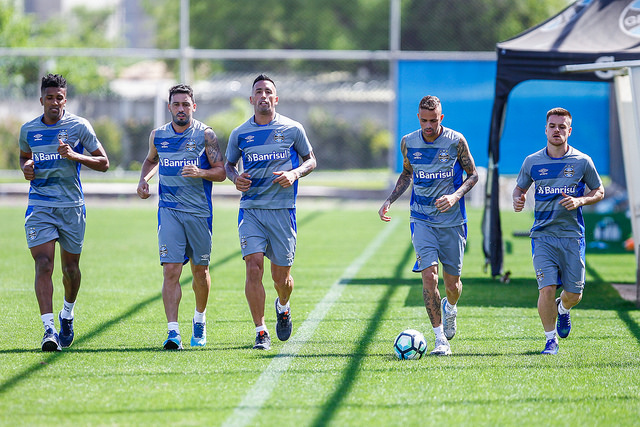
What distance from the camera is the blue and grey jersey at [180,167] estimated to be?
6.76m

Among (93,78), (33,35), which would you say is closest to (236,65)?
(93,78)

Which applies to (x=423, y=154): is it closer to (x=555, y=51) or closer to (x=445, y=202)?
(x=445, y=202)

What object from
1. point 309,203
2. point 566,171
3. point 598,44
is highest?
point 598,44

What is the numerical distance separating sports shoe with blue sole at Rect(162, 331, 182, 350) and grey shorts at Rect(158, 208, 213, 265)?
58 centimetres

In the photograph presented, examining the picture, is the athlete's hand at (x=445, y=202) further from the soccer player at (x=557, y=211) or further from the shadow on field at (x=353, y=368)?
the shadow on field at (x=353, y=368)

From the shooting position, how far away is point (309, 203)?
68.6ft

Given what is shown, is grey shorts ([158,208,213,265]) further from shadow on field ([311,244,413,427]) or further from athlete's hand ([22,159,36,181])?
shadow on field ([311,244,413,427])

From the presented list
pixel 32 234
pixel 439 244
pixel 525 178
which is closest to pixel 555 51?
pixel 525 178

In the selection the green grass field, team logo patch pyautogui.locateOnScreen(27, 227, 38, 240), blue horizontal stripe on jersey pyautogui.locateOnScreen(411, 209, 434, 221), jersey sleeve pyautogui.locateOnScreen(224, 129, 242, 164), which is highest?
jersey sleeve pyautogui.locateOnScreen(224, 129, 242, 164)

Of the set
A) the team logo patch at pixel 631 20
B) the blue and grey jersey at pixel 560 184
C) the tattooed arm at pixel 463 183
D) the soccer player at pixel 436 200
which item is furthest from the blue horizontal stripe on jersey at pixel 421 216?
the team logo patch at pixel 631 20

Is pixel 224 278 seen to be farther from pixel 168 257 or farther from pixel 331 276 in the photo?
pixel 168 257

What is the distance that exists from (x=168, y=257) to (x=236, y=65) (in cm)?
3196

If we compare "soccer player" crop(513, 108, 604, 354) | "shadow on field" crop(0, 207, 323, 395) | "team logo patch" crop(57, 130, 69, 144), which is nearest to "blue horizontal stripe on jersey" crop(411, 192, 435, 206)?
"soccer player" crop(513, 108, 604, 354)

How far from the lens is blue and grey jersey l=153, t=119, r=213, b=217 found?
676cm
